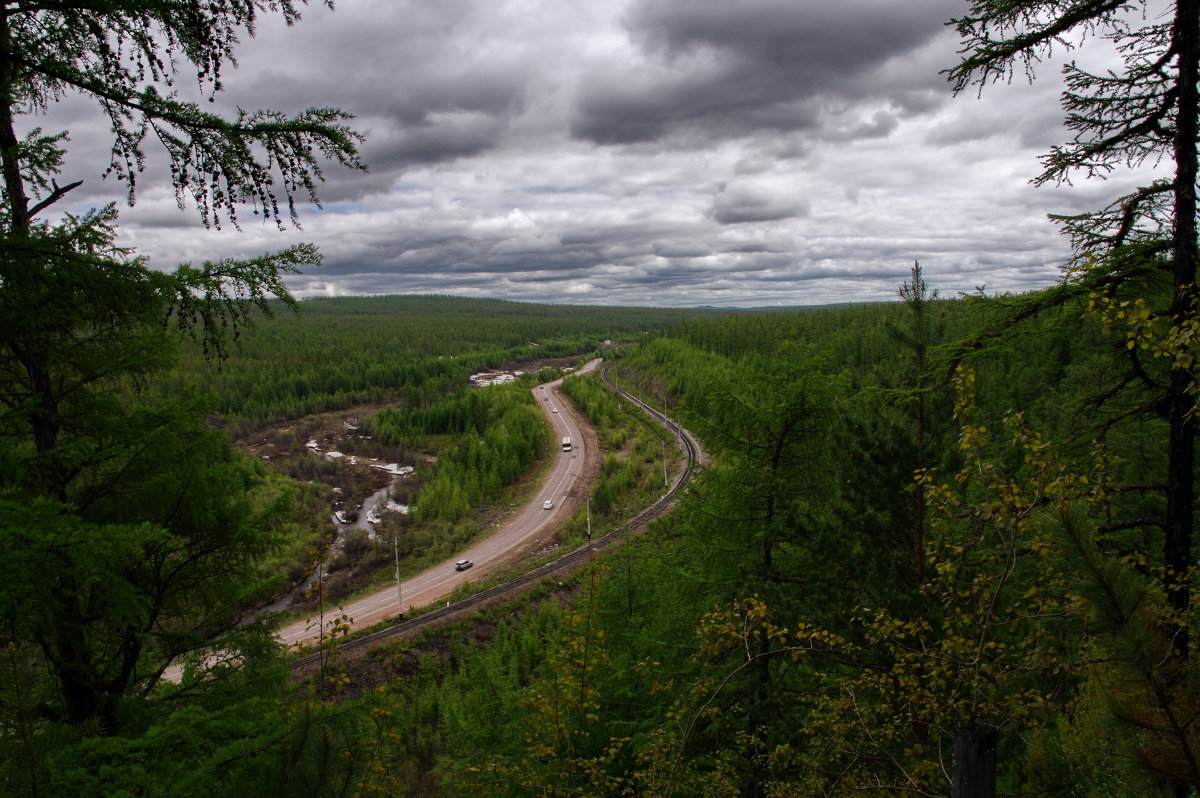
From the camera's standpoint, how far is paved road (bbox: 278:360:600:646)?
3138cm

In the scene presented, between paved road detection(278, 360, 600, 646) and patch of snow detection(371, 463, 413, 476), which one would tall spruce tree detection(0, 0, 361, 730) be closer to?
paved road detection(278, 360, 600, 646)

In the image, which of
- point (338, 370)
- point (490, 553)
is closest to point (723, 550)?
point (490, 553)

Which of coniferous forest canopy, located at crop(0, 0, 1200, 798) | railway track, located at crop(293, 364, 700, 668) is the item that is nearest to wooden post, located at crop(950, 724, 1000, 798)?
coniferous forest canopy, located at crop(0, 0, 1200, 798)

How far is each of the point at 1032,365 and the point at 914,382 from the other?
4491 centimetres

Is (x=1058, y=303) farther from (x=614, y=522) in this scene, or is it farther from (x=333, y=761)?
(x=614, y=522)

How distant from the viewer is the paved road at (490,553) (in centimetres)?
3138

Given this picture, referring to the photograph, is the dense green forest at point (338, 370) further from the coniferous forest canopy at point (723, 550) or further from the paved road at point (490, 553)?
the coniferous forest canopy at point (723, 550)

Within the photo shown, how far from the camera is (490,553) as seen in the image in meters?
40.3

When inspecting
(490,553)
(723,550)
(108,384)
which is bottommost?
(490,553)

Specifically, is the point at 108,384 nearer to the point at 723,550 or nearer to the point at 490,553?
the point at 723,550

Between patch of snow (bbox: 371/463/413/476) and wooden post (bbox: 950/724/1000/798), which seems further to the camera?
patch of snow (bbox: 371/463/413/476)

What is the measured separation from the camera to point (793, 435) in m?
8.73

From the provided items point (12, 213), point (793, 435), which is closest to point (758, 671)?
point (793, 435)

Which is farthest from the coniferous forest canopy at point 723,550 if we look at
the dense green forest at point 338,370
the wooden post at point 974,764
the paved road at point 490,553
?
the dense green forest at point 338,370
